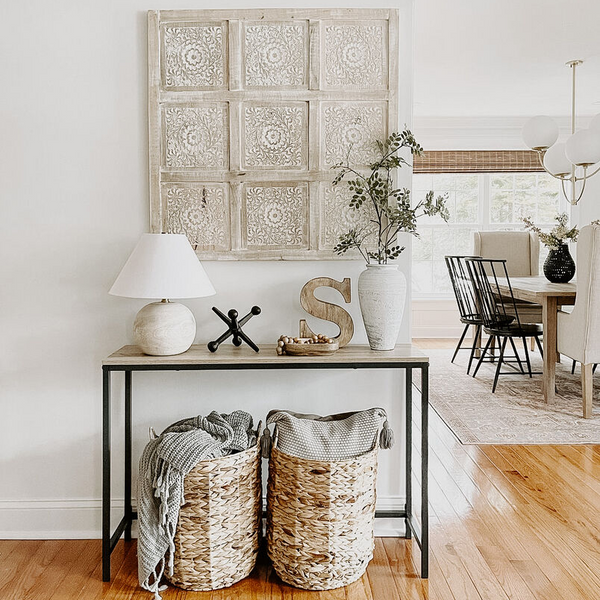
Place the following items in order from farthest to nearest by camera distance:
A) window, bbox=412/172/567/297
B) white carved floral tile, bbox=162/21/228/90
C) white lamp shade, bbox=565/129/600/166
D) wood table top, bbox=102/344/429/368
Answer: window, bbox=412/172/567/297 < white lamp shade, bbox=565/129/600/166 < white carved floral tile, bbox=162/21/228/90 < wood table top, bbox=102/344/429/368

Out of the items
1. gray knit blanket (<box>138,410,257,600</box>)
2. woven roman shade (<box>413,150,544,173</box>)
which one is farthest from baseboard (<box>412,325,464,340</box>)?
gray knit blanket (<box>138,410,257,600</box>)

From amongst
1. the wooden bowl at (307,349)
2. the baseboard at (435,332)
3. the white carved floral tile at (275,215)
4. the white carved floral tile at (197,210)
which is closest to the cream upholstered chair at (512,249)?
the baseboard at (435,332)

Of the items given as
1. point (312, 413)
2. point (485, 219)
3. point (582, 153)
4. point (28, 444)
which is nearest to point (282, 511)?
point (312, 413)

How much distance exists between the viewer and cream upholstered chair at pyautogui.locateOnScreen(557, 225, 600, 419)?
4086 mm

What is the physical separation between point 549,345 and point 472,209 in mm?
3486

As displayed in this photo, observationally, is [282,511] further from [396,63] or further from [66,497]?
[396,63]

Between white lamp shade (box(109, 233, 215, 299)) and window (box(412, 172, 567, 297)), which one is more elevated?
window (box(412, 172, 567, 297))

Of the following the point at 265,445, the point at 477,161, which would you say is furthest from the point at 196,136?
the point at 477,161

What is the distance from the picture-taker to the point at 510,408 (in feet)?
14.8

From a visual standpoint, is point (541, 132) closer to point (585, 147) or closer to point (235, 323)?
point (585, 147)

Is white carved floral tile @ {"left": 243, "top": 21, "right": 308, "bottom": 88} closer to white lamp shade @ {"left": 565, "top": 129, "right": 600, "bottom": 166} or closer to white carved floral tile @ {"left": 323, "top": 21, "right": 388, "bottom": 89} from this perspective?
white carved floral tile @ {"left": 323, "top": 21, "right": 388, "bottom": 89}

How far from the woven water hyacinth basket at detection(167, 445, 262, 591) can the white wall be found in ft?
1.51

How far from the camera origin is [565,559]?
7.68ft

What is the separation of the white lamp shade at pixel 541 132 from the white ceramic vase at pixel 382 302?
3082 mm
